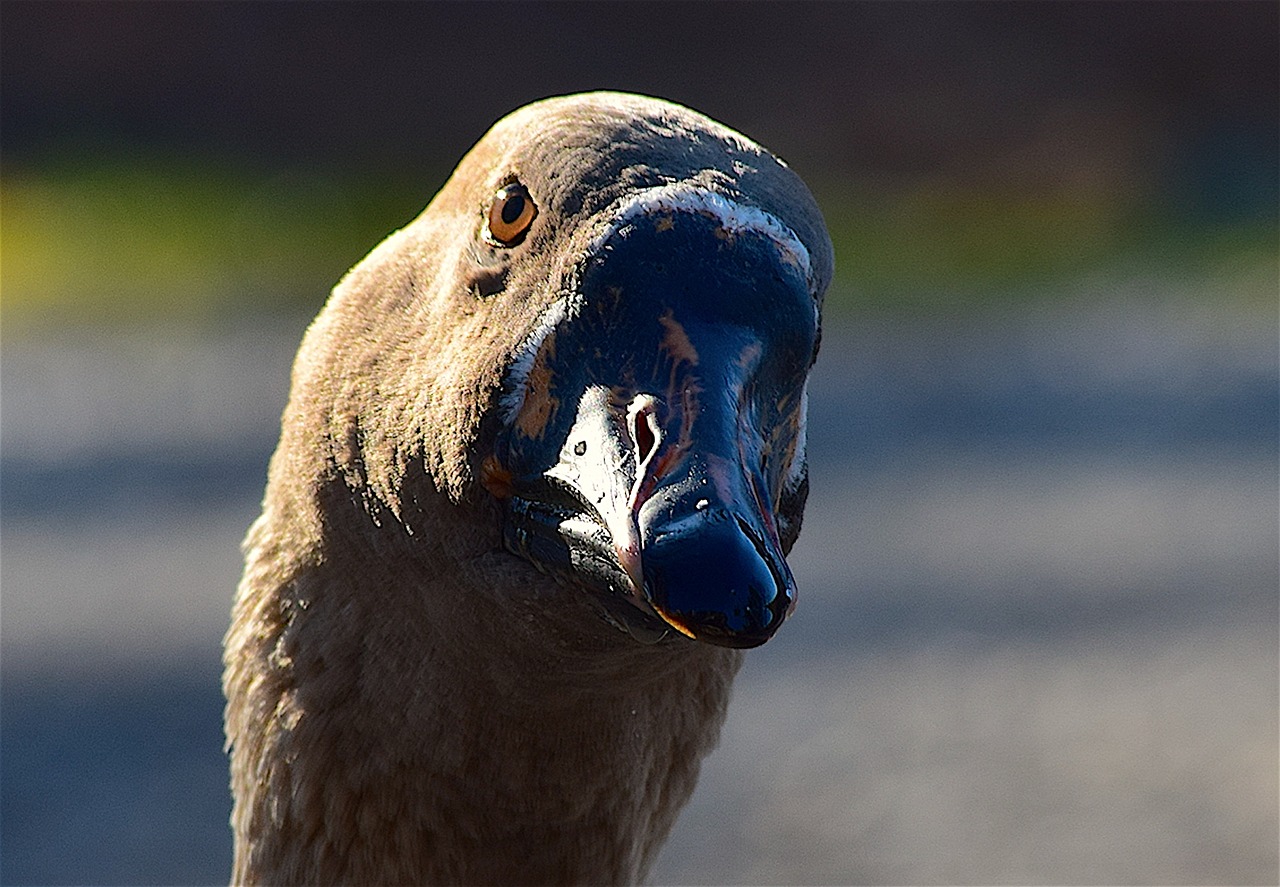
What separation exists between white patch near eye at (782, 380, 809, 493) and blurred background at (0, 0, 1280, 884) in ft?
17.3

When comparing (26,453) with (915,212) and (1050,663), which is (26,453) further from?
(915,212)

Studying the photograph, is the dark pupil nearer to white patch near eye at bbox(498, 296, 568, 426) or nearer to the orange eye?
the orange eye

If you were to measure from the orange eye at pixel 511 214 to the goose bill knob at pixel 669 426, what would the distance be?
9.7 inches

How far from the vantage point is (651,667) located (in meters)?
2.64

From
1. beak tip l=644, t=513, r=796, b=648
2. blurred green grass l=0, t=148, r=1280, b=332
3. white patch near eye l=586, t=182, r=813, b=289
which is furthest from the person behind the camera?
blurred green grass l=0, t=148, r=1280, b=332

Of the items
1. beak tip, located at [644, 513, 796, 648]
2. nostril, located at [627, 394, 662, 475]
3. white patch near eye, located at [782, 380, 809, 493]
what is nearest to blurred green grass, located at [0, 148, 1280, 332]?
white patch near eye, located at [782, 380, 809, 493]

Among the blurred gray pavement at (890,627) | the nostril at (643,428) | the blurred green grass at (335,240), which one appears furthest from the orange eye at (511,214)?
the blurred green grass at (335,240)

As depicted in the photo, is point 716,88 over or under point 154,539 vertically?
over

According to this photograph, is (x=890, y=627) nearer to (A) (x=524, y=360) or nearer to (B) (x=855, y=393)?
(B) (x=855, y=393)

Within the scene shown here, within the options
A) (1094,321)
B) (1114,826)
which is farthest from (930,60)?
(1114,826)

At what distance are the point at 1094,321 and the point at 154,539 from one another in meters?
9.64

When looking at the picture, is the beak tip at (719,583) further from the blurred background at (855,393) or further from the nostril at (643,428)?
the blurred background at (855,393)

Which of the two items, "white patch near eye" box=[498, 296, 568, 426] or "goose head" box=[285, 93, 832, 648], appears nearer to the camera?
"goose head" box=[285, 93, 832, 648]

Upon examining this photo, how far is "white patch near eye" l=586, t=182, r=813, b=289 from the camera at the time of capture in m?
2.35
